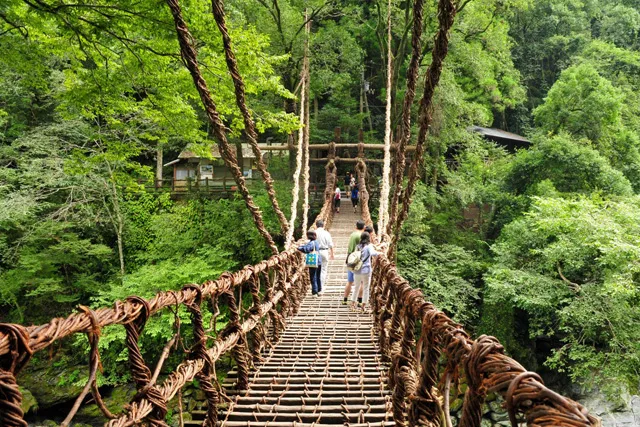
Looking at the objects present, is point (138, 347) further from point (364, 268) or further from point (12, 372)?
point (364, 268)

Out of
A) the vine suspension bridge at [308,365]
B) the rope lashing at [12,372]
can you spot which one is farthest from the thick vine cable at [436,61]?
the rope lashing at [12,372]

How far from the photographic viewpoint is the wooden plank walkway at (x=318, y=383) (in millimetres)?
2059

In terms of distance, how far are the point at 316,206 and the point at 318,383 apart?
9841 millimetres

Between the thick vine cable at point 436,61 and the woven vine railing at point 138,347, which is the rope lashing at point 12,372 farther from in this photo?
the thick vine cable at point 436,61

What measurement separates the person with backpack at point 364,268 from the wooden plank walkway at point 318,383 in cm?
36

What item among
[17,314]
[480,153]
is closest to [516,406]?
[480,153]

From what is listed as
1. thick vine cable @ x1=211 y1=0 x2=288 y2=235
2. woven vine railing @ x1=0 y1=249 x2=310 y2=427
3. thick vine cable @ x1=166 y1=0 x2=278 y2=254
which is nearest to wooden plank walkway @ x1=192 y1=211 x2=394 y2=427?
woven vine railing @ x1=0 y1=249 x2=310 y2=427

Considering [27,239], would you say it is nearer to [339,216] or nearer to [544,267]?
[339,216]

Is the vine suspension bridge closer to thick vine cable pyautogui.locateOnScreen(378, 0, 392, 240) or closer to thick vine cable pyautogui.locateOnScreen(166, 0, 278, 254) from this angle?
thick vine cable pyautogui.locateOnScreen(166, 0, 278, 254)

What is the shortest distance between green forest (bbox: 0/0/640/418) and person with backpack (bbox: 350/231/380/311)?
2181 mm

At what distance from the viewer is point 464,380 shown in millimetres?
1160

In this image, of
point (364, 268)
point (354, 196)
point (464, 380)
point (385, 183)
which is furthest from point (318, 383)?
point (354, 196)

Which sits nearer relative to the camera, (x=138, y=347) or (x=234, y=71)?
(x=138, y=347)

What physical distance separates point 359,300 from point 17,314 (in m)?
9.34
